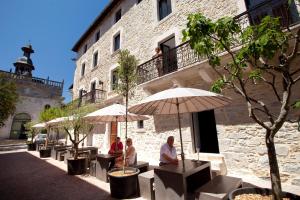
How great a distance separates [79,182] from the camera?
19.0ft

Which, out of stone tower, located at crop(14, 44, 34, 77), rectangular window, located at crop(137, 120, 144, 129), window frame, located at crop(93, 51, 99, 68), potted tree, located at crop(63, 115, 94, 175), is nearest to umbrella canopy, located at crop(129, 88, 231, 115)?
potted tree, located at crop(63, 115, 94, 175)

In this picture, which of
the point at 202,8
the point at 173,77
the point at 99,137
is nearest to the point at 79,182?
the point at 173,77

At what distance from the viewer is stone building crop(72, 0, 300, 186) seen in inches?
219

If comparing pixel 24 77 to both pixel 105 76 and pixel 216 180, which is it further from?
pixel 216 180

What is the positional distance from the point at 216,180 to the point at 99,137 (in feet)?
38.2

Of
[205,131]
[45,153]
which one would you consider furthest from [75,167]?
[45,153]

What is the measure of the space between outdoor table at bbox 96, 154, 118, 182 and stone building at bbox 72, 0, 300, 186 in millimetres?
2860

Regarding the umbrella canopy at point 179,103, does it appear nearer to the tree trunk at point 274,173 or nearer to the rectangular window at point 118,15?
the tree trunk at point 274,173

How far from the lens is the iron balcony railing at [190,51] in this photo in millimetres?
5473

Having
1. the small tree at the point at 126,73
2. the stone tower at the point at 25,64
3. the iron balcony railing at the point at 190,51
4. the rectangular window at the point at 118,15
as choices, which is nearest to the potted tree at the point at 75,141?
the small tree at the point at 126,73

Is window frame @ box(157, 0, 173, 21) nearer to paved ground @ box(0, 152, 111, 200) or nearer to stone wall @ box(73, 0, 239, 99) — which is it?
stone wall @ box(73, 0, 239, 99)

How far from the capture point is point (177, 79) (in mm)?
7617

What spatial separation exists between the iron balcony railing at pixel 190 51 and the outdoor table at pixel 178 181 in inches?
126

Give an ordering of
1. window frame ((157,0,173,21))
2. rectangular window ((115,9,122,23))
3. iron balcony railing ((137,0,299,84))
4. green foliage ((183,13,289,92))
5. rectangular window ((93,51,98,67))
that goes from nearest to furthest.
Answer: green foliage ((183,13,289,92)) → iron balcony railing ((137,0,299,84)) → window frame ((157,0,173,21)) → rectangular window ((115,9,122,23)) → rectangular window ((93,51,98,67))
